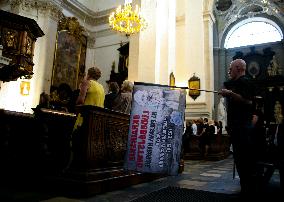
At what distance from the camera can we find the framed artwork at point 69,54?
14.0 meters

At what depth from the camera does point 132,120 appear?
2641mm

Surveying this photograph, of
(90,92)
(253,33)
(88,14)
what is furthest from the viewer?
(253,33)

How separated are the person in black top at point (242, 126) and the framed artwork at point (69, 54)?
39.0ft

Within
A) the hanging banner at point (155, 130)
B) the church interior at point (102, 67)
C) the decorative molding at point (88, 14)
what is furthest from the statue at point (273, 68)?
the hanging banner at point (155, 130)

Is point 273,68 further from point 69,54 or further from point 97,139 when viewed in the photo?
point 97,139

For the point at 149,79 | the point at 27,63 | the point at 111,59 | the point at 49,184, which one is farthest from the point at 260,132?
the point at 111,59

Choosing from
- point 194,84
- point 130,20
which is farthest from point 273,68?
point 130,20

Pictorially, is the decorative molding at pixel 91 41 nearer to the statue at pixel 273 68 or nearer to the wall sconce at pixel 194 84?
the wall sconce at pixel 194 84

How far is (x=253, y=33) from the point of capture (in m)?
22.7

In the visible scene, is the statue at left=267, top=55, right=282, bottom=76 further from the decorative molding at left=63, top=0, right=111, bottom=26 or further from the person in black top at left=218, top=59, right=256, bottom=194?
the person in black top at left=218, top=59, right=256, bottom=194

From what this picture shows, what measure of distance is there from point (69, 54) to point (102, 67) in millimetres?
2254

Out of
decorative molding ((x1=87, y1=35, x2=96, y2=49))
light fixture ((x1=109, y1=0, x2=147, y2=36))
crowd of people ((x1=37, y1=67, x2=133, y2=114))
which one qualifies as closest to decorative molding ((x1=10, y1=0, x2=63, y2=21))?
decorative molding ((x1=87, y1=35, x2=96, y2=49))

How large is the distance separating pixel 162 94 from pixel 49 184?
1.73 metres

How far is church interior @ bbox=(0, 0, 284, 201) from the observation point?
3463 millimetres
